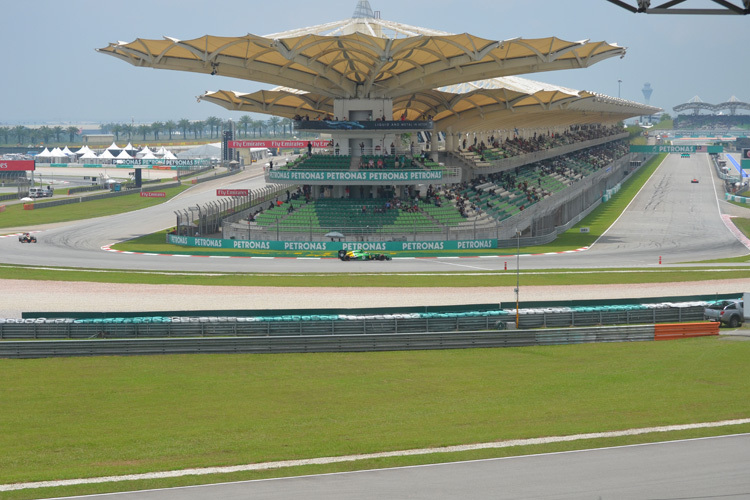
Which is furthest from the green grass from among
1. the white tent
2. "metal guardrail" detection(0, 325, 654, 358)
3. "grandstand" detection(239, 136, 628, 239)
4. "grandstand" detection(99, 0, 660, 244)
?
the white tent

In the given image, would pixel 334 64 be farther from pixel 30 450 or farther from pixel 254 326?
pixel 30 450

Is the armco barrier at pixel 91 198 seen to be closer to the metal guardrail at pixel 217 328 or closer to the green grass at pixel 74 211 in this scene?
the green grass at pixel 74 211

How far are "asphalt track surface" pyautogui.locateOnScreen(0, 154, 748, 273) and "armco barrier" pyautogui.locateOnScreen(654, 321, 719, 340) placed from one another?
61.4 feet

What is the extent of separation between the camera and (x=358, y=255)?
57.0 metres

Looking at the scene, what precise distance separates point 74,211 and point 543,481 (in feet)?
274

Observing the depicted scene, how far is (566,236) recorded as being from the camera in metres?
74.9

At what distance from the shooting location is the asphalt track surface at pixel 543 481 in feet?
57.0

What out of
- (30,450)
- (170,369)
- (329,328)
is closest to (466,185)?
(329,328)

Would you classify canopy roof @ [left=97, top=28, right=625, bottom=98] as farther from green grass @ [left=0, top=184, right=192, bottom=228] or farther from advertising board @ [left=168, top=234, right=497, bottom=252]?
green grass @ [left=0, top=184, right=192, bottom=228]

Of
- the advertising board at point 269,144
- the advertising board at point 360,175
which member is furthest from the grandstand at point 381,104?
the advertising board at point 269,144

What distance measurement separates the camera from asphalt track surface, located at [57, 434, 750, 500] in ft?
57.0

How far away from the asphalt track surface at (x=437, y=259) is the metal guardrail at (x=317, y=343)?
66.0 ft

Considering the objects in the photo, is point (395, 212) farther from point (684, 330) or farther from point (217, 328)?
point (217, 328)

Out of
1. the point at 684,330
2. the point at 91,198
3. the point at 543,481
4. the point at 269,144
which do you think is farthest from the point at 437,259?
the point at 269,144
